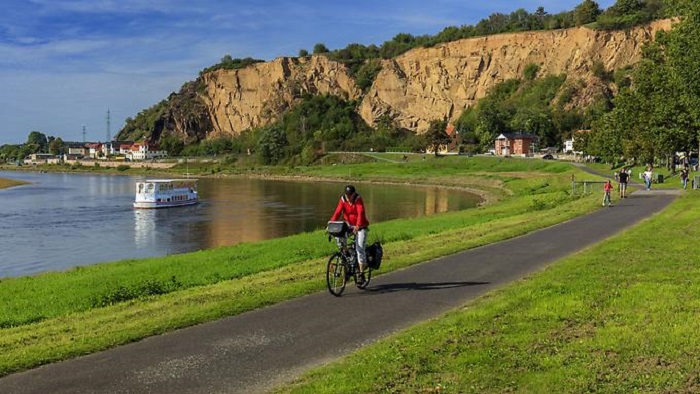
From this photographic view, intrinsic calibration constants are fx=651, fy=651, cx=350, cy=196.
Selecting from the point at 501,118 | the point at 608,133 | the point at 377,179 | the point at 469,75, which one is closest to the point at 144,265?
the point at 608,133

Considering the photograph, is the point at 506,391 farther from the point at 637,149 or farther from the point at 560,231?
the point at 637,149

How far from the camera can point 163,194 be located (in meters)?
70.2

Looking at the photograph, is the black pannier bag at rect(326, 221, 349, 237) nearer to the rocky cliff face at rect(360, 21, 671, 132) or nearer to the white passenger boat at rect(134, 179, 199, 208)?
the white passenger boat at rect(134, 179, 199, 208)

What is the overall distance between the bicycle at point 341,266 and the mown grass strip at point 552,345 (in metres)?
2.72

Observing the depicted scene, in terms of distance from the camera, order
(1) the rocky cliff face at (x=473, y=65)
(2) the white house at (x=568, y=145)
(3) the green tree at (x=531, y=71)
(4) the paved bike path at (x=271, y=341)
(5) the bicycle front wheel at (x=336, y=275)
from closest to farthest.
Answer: (4) the paved bike path at (x=271, y=341)
(5) the bicycle front wheel at (x=336, y=275)
(2) the white house at (x=568, y=145)
(1) the rocky cliff face at (x=473, y=65)
(3) the green tree at (x=531, y=71)

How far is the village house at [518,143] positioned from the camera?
129 meters

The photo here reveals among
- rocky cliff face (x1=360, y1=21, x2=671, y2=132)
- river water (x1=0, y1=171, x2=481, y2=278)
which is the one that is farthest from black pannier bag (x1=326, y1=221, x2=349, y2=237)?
rocky cliff face (x1=360, y1=21, x2=671, y2=132)

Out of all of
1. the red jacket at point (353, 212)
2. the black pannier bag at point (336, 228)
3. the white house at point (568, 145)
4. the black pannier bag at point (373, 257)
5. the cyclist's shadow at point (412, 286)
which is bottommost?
the cyclist's shadow at point (412, 286)

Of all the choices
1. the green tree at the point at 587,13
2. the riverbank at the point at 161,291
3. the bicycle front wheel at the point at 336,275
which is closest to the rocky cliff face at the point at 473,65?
the green tree at the point at 587,13

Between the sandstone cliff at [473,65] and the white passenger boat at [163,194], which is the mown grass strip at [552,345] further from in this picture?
the sandstone cliff at [473,65]

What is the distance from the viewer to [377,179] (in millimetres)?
111500

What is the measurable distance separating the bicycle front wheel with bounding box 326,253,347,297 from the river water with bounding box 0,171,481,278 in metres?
19.8

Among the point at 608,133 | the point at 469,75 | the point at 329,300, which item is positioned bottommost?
the point at 329,300

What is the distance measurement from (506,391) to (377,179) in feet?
343
